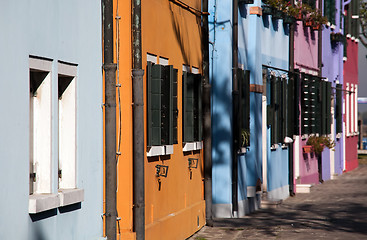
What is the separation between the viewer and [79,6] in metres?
9.20

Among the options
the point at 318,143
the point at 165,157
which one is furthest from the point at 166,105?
the point at 318,143

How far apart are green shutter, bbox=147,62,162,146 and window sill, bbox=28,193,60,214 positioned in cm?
332

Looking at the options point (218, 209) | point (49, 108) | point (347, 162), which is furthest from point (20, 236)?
point (347, 162)

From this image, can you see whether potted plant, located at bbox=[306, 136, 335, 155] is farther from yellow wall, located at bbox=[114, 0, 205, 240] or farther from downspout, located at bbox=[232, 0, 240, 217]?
yellow wall, located at bbox=[114, 0, 205, 240]

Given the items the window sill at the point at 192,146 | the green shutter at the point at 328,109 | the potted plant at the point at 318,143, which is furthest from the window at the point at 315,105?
the window sill at the point at 192,146

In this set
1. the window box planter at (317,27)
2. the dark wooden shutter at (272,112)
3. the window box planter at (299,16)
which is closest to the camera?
the dark wooden shutter at (272,112)

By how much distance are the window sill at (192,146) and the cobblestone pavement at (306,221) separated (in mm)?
1404

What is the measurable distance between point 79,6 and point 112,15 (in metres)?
0.97

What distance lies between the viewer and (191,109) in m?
14.3

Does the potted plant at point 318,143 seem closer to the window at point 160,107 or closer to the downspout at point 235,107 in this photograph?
the downspout at point 235,107

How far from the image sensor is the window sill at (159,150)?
1154cm

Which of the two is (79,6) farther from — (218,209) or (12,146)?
(218,209)

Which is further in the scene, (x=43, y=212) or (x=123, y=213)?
(x=123, y=213)

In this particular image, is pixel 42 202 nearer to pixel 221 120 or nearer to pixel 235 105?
pixel 221 120
